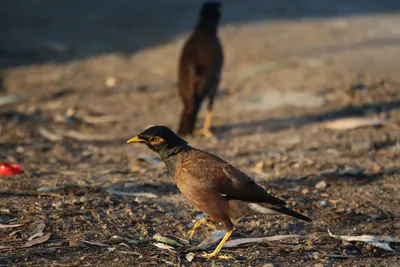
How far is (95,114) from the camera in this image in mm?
10312

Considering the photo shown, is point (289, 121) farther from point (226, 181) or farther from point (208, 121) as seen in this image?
point (226, 181)

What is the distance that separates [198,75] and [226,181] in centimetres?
402

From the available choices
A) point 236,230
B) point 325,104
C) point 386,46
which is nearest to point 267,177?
point 236,230

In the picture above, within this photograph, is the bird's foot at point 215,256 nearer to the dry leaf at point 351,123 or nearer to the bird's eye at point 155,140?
the bird's eye at point 155,140

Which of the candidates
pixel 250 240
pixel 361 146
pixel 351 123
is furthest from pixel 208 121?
pixel 250 240

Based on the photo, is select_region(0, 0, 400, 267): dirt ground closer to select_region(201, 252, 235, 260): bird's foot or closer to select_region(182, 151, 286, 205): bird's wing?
select_region(201, 252, 235, 260): bird's foot

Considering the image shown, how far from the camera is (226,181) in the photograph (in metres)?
5.40

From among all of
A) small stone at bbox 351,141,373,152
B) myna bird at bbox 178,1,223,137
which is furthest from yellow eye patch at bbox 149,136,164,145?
myna bird at bbox 178,1,223,137

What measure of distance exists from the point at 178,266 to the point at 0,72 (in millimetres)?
7598

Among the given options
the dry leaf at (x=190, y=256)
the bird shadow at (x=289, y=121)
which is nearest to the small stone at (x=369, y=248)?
the dry leaf at (x=190, y=256)

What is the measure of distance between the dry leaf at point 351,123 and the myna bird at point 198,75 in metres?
1.39

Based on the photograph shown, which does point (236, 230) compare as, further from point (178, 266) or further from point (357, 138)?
point (357, 138)

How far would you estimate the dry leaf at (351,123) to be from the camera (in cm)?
904

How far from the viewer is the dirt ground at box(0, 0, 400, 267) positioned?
557cm
